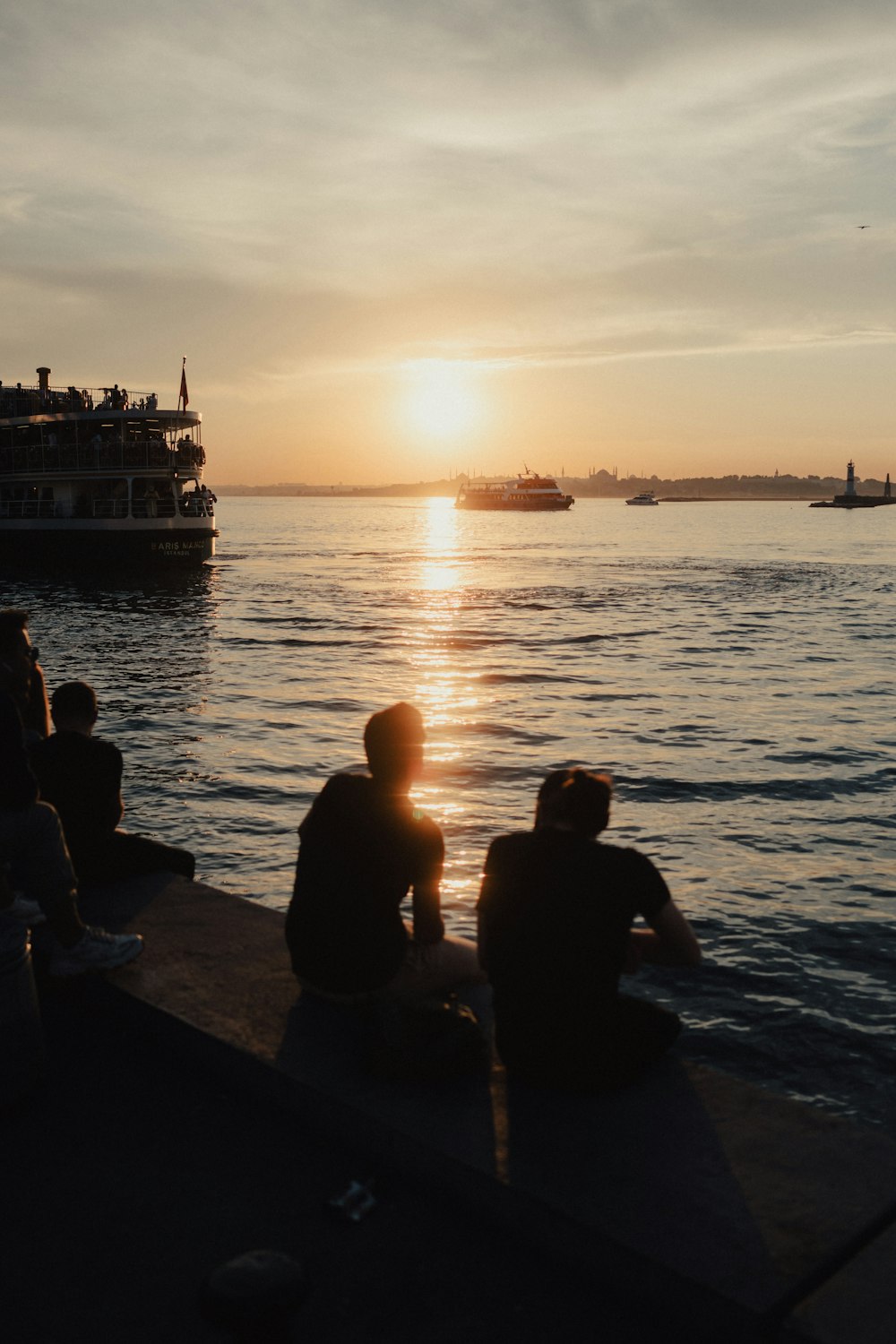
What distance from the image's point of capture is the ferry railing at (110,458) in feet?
166

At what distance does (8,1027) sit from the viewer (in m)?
3.97

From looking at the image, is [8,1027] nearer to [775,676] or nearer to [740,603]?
[775,676]

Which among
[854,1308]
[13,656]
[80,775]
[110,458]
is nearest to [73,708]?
[80,775]

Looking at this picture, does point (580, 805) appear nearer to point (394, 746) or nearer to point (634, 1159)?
point (394, 746)

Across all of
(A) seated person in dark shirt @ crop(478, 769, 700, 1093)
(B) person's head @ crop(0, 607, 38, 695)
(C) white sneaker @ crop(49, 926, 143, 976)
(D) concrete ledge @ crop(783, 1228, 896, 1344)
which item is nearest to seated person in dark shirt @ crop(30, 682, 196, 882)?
(B) person's head @ crop(0, 607, 38, 695)

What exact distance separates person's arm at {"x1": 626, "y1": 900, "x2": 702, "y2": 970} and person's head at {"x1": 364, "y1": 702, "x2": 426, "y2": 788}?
1024 millimetres

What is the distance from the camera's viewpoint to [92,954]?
476 centimetres

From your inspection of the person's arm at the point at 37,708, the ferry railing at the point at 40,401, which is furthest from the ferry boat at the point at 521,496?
the person's arm at the point at 37,708

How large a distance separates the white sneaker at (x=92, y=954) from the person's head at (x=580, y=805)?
219 cm

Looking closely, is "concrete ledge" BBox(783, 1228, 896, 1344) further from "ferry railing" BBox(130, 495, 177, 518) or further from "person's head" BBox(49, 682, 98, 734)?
"ferry railing" BBox(130, 495, 177, 518)

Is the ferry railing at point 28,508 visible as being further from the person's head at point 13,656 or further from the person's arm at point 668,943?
the person's arm at point 668,943

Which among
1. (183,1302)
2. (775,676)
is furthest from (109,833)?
(775,676)

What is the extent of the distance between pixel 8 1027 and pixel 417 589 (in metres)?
47.3

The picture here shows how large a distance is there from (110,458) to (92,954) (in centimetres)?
4922
